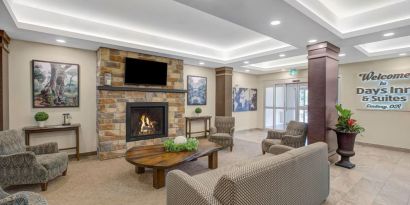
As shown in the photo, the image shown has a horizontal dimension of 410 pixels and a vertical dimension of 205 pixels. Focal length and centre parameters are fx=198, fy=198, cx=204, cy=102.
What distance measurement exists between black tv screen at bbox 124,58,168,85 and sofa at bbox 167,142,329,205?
3.44 m

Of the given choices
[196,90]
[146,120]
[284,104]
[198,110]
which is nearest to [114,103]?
[146,120]

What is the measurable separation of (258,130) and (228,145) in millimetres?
3992

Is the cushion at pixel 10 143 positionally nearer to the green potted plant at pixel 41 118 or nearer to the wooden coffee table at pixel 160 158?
the green potted plant at pixel 41 118

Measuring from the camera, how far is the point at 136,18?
3.97 metres

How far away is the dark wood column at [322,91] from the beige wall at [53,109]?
512 cm

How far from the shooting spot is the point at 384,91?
5.68m

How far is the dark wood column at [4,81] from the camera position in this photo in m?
3.58

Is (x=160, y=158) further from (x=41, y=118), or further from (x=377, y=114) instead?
(x=377, y=114)

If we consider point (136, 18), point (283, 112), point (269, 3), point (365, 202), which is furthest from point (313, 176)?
point (283, 112)

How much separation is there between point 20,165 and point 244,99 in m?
7.28

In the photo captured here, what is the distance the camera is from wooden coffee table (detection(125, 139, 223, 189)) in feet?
9.95

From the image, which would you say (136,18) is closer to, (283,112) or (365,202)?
(365,202)

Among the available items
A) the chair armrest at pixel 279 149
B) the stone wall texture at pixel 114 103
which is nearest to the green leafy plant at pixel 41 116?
the stone wall texture at pixel 114 103

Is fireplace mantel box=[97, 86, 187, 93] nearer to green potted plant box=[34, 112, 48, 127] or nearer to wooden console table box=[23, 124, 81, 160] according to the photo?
wooden console table box=[23, 124, 81, 160]
